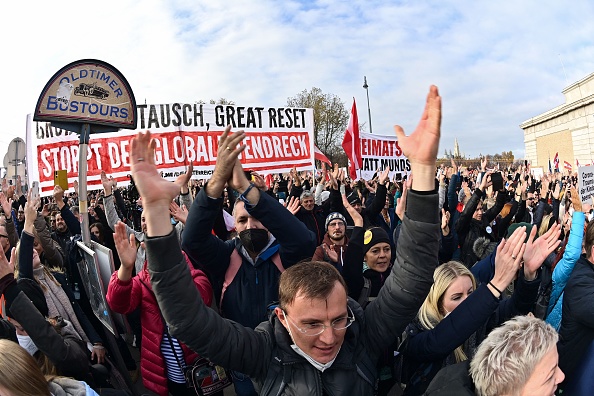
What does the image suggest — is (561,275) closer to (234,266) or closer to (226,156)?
(234,266)

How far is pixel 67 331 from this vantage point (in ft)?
9.12

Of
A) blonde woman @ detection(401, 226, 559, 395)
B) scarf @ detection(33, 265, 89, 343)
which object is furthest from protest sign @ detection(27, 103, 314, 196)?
blonde woman @ detection(401, 226, 559, 395)

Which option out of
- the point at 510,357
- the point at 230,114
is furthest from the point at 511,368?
the point at 230,114

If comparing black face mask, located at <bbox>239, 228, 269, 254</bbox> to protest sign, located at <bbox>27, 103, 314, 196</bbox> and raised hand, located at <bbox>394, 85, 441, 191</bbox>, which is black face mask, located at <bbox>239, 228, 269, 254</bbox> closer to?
raised hand, located at <bbox>394, 85, 441, 191</bbox>

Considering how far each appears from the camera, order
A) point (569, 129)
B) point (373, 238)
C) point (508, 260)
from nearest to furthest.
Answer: point (508, 260)
point (373, 238)
point (569, 129)

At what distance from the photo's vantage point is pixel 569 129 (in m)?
38.7

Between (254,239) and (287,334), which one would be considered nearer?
(287,334)

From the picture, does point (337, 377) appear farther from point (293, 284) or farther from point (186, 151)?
point (186, 151)

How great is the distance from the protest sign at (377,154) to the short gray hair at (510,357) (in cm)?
858

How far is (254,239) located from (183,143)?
5.37 m

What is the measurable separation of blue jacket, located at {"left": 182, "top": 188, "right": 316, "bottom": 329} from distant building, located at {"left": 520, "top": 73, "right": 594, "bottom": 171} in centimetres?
3906

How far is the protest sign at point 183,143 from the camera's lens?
638 centimetres

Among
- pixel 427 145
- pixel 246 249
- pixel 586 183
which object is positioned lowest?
pixel 246 249

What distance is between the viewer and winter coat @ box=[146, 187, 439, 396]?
1.45 meters
